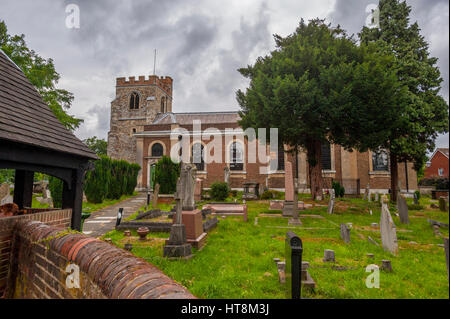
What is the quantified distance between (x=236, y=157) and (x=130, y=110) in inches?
688

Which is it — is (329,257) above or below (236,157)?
below

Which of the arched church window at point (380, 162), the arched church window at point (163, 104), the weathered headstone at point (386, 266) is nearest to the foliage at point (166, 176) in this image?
the weathered headstone at point (386, 266)

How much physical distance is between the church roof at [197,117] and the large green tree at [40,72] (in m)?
14.3

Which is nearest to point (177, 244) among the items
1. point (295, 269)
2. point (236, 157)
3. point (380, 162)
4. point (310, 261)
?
point (310, 261)

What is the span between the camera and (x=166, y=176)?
19.1 metres

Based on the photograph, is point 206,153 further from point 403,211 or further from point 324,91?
point 403,211

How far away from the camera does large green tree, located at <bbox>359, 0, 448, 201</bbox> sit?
47.7 feet

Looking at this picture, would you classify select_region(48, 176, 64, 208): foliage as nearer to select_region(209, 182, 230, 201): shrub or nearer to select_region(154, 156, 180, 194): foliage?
select_region(154, 156, 180, 194): foliage

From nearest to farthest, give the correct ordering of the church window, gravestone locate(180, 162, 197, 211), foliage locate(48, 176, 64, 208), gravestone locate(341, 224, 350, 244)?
1. gravestone locate(341, 224, 350, 244)
2. gravestone locate(180, 162, 197, 211)
3. foliage locate(48, 176, 64, 208)
4. the church window

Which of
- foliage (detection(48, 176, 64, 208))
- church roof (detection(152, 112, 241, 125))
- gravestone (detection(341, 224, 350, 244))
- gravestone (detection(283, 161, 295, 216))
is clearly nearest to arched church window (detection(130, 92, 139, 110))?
church roof (detection(152, 112, 241, 125))

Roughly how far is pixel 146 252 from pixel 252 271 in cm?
288

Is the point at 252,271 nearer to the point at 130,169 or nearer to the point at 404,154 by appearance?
the point at 404,154

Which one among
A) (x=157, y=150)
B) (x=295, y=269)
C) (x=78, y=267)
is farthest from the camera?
(x=157, y=150)

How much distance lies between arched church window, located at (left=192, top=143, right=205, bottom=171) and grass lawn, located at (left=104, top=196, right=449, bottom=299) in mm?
17956
